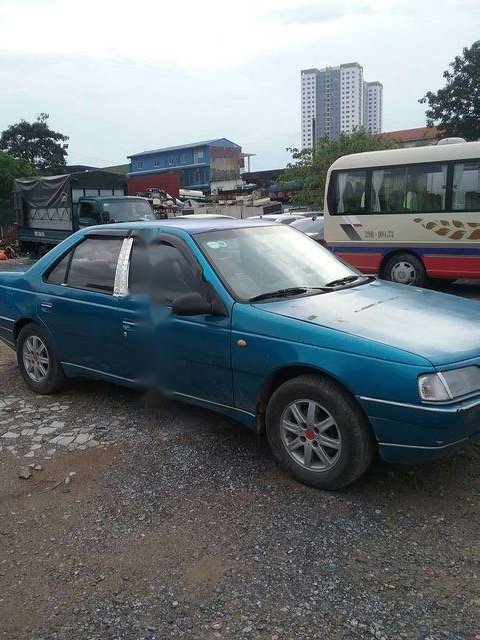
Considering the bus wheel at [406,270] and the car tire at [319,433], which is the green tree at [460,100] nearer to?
the bus wheel at [406,270]

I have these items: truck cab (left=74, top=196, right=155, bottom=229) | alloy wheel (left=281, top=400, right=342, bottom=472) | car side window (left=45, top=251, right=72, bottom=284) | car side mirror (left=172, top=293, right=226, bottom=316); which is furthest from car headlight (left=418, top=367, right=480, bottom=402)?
truck cab (left=74, top=196, right=155, bottom=229)

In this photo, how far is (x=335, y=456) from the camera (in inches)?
131

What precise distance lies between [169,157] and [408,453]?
213ft

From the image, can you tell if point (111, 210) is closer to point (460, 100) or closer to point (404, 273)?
point (404, 273)

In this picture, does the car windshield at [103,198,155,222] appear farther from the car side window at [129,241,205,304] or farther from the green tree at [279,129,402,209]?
the green tree at [279,129,402,209]

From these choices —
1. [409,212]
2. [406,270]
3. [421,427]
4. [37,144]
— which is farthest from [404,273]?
[37,144]

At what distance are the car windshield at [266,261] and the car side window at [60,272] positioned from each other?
4.81ft

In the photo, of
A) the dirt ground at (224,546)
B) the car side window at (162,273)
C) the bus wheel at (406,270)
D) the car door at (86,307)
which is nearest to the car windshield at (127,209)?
the bus wheel at (406,270)

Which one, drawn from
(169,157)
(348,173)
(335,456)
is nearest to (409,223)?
(348,173)

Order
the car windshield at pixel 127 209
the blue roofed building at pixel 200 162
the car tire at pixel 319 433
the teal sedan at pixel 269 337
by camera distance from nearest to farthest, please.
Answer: the teal sedan at pixel 269 337 → the car tire at pixel 319 433 → the car windshield at pixel 127 209 → the blue roofed building at pixel 200 162

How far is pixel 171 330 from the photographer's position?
404cm

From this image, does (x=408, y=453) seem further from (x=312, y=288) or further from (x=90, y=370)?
(x=90, y=370)

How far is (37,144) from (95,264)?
48.9 meters

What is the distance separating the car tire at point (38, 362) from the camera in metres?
5.14
